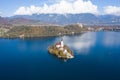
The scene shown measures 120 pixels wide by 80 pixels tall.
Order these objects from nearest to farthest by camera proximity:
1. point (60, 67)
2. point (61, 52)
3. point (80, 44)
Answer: point (60, 67) < point (61, 52) < point (80, 44)

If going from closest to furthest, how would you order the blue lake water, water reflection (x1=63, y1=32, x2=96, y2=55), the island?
the blue lake water < the island < water reflection (x1=63, y1=32, x2=96, y2=55)

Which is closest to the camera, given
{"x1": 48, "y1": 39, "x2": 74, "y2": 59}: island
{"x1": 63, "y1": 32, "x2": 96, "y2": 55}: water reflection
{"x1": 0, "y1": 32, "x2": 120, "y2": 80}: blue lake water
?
{"x1": 0, "y1": 32, "x2": 120, "y2": 80}: blue lake water

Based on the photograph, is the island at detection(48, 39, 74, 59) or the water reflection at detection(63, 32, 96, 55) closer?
the island at detection(48, 39, 74, 59)

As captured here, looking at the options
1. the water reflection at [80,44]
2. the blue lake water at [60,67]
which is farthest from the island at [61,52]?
the water reflection at [80,44]

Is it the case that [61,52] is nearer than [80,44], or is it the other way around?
[61,52]

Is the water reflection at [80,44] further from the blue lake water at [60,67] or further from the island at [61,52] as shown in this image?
the blue lake water at [60,67]

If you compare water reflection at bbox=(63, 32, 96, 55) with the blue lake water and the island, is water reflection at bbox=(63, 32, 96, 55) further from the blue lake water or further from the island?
the blue lake water

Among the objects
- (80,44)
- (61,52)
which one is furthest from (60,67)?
(80,44)

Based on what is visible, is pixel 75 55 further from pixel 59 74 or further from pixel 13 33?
pixel 13 33

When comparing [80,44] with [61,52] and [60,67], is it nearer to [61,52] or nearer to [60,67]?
[61,52]

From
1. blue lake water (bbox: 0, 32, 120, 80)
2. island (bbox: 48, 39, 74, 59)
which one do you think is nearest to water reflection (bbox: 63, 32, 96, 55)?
island (bbox: 48, 39, 74, 59)

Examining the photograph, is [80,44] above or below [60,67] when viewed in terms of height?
above
